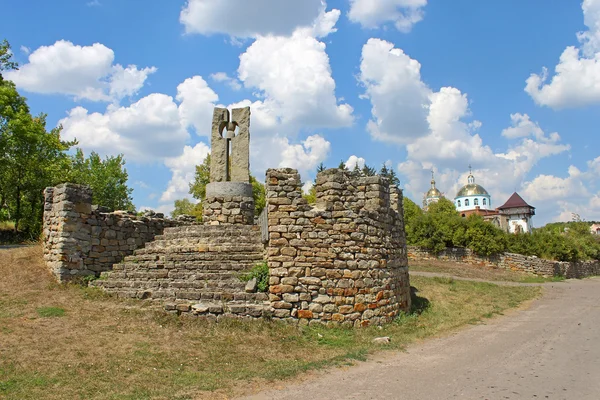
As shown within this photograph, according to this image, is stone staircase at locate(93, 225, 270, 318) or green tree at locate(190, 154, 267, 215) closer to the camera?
stone staircase at locate(93, 225, 270, 318)

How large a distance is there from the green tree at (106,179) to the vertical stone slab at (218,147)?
19.5 m

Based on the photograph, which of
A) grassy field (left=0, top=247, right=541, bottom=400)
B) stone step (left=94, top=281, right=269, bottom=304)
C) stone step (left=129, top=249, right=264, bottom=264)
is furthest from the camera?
stone step (left=129, top=249, right=264, bottom=264)

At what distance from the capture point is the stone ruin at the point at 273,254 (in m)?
9.45

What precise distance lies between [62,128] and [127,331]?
28.6 metres

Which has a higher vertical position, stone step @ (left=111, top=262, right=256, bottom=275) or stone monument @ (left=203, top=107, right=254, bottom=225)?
stone monument @ (left=203, top=107, right=254, bottom=225)

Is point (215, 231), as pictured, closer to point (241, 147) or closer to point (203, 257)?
point (203, 257)

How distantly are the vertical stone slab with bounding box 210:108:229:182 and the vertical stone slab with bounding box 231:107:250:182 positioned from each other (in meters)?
0.30

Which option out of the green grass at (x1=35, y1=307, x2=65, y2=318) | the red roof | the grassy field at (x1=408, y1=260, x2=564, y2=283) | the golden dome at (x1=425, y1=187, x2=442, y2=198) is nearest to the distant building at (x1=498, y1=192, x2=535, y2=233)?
the red roof

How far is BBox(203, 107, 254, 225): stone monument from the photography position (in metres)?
15.7

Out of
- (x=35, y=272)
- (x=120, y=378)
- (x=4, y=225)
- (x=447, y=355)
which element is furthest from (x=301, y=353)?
(x=4, y=225)

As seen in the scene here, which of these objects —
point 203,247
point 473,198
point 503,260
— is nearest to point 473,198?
point 473,198

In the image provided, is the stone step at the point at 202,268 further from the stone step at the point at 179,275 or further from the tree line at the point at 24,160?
the tree line at the point at 24,160

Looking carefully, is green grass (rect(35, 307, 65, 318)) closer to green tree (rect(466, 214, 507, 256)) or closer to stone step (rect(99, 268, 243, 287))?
stone step (rect(99, 268, 243, 287))

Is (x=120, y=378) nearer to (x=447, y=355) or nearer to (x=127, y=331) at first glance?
(x=127, y=331)
